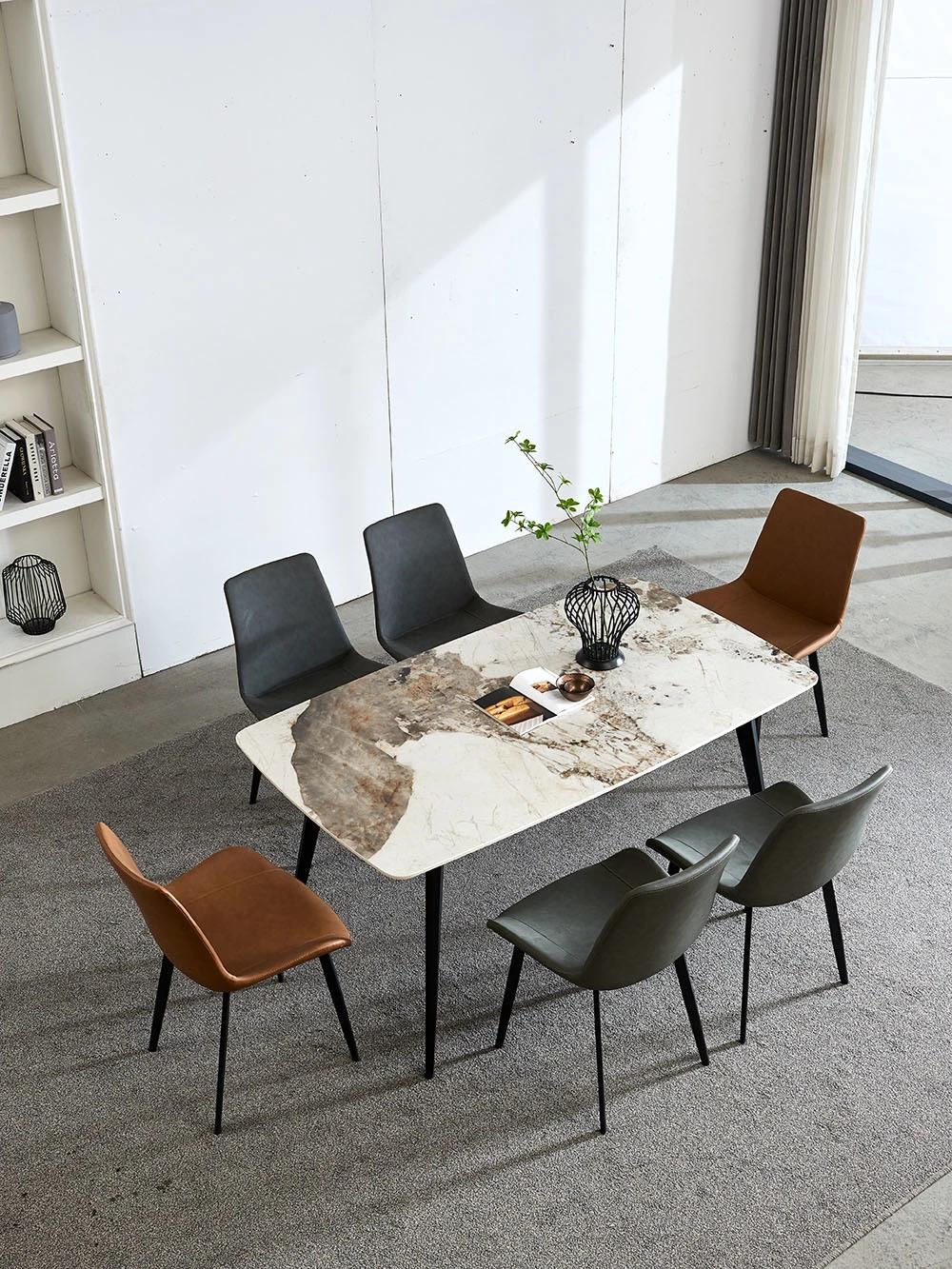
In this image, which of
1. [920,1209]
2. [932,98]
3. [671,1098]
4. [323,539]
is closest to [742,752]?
[671,1098]

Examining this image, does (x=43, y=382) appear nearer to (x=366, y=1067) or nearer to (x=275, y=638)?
(x=275, y=638)

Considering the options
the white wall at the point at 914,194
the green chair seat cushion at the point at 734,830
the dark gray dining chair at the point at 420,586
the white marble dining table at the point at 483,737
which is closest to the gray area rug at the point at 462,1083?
the white marble dining table at the point at 483,737

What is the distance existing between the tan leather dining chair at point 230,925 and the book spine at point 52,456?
177cm

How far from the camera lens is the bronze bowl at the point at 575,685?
12.6 feet

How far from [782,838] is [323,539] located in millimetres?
2864

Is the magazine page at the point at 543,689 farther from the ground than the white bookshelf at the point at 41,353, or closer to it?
closer to it

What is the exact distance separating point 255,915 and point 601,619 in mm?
1350

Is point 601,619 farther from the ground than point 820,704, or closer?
farther from the ground

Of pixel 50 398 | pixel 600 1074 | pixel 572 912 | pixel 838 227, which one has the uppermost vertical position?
pixel 838 227

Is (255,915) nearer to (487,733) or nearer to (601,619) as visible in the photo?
(487,733)

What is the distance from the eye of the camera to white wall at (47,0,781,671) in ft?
15.1

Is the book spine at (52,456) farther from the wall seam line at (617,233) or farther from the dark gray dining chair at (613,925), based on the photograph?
the wall seam line at (617,233)

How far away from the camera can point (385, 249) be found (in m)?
5.27

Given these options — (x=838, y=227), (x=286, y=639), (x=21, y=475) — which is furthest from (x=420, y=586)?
(x=838, y=227)
